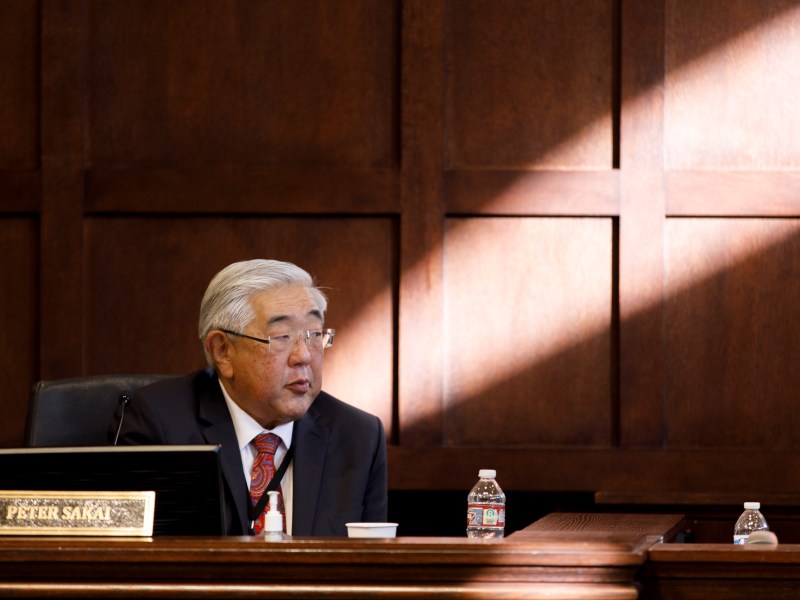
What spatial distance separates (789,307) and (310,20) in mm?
2038

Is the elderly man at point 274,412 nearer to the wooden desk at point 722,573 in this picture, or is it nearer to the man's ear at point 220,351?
the man's ear at point 220,351

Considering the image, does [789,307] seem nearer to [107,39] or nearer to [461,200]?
[461,200]

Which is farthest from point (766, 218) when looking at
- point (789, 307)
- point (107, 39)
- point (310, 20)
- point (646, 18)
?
point (107, 39)

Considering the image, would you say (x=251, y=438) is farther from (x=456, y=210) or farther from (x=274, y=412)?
(x=456, y=210)

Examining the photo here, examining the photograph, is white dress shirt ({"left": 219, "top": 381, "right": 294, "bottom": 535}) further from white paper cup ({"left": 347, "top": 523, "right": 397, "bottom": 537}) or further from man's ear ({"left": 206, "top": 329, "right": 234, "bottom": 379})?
white paper cup ({"left": 347, "top": 523, "right": 397, "bottom": 537})

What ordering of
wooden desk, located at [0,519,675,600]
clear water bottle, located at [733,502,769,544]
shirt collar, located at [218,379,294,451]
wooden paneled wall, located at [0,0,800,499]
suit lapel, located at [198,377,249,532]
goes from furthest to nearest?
wooden paneled wall, located at [0,0,800,499] < clear water bottle, located at [733,502,769,544] < shirt collar, located at [218,379,294,451] < suit lapel, located at [198,377,249,532] < wooden desk, located at [0,519,675,600]

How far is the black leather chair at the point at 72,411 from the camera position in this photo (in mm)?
3266

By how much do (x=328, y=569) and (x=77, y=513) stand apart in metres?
0.55

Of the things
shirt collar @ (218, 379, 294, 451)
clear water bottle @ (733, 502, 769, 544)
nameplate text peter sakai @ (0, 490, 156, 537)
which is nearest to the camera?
nameplate text peter sakai @ (0, 490, 156, 537)

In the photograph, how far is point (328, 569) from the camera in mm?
2092

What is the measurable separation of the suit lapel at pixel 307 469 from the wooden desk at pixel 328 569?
937 mm

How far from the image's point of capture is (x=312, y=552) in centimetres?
209

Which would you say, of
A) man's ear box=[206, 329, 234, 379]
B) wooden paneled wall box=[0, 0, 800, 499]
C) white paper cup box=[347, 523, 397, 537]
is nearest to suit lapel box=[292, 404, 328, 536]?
man's ear box=[206, 329, 234, 379]

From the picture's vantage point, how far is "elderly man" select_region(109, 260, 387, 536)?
10.4 ft
